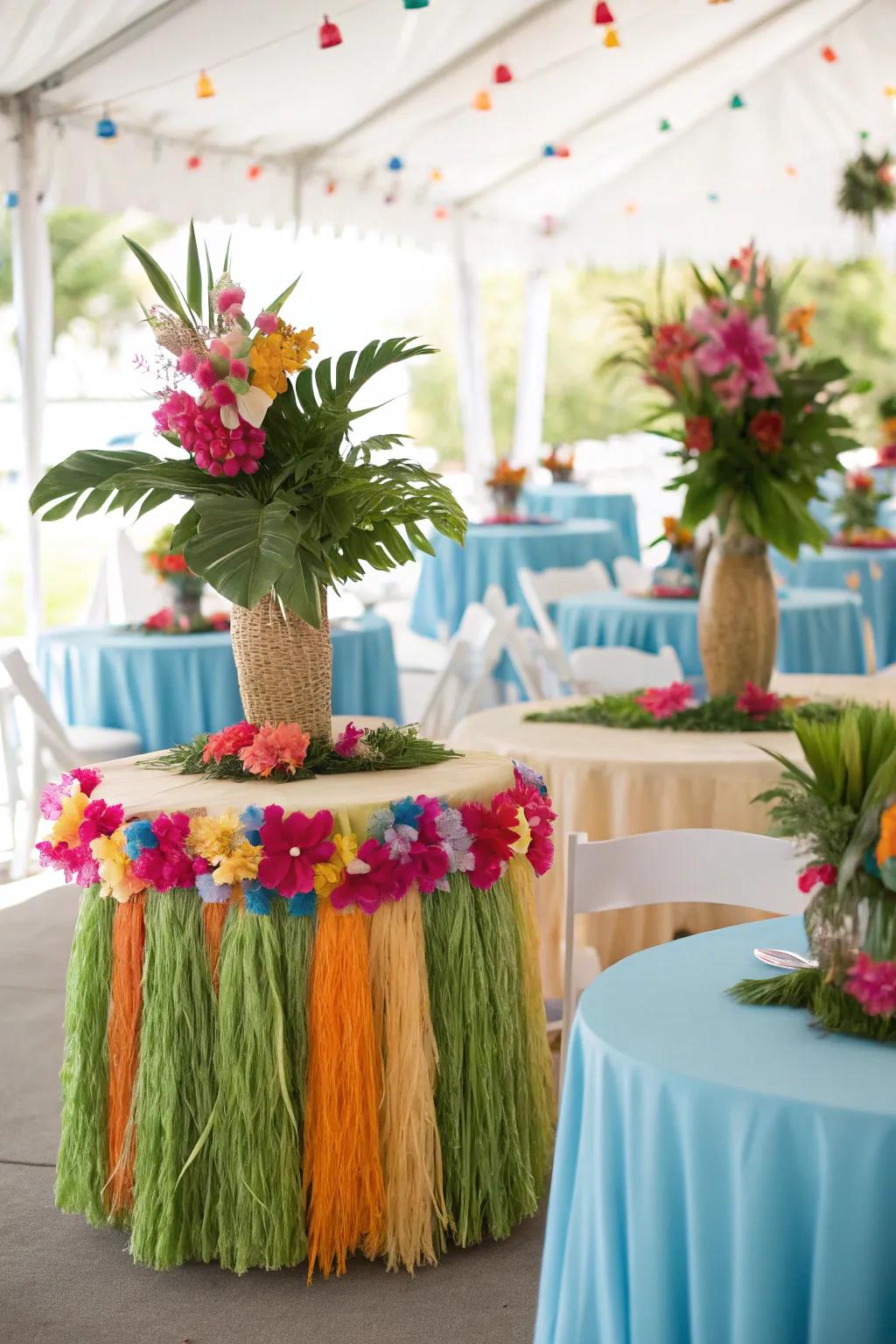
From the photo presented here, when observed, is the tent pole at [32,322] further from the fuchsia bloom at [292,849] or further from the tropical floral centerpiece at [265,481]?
the fuchsia bloom at [292,849]

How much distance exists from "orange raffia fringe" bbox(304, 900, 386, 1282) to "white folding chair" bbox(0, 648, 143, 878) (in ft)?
7.53

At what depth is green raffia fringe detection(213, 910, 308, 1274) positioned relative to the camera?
2.75 metres

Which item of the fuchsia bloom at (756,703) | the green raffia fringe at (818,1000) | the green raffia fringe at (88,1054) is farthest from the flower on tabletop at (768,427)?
the green raffia fringe at (818,1000)

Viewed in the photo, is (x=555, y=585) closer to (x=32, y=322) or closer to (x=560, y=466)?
(x=32, y=322)

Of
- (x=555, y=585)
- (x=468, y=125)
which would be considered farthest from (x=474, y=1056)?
(x=468, y=125)

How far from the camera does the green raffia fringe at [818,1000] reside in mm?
1864

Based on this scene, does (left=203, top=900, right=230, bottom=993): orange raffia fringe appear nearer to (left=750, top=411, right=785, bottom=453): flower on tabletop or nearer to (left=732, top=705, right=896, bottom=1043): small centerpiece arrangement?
(left=732, top=705, right=896, bottom=1043): small centerpiece arrangement

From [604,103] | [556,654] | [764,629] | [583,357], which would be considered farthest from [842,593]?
[583,357]

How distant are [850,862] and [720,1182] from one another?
0.39 m

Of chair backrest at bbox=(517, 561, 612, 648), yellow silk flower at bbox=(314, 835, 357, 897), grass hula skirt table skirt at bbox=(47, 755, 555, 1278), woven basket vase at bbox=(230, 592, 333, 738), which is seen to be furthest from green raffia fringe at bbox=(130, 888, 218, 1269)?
chair backrest at bbox=(517, 561, 612, 648)

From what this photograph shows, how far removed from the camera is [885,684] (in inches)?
186

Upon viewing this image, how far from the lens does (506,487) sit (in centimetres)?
993

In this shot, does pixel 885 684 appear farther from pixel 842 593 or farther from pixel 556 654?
pixel 842 593

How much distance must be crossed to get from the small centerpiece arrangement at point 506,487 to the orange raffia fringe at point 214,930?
23.7 feet
